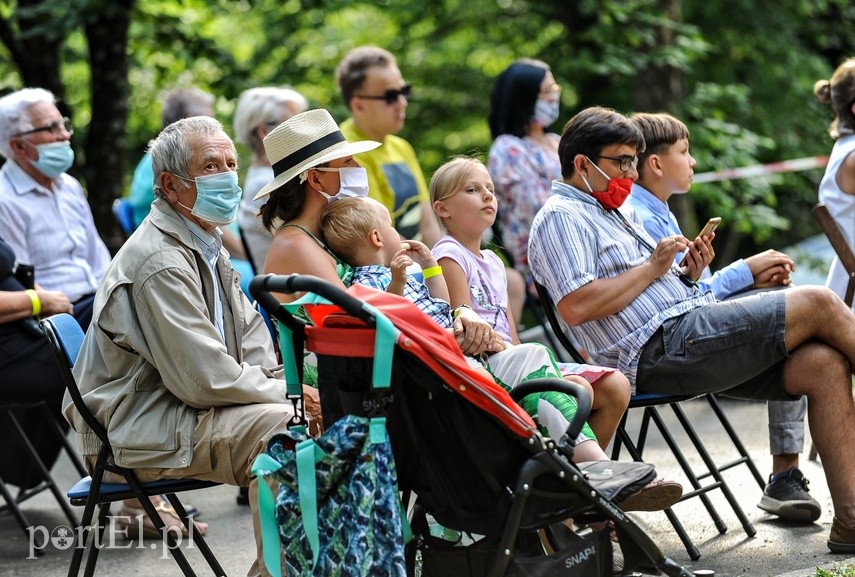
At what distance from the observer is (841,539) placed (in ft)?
14.1

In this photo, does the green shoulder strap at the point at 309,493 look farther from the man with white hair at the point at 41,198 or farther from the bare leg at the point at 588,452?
the man with white hair at the point at 41,198

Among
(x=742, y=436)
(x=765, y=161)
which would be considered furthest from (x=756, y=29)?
(x=742, y=436)

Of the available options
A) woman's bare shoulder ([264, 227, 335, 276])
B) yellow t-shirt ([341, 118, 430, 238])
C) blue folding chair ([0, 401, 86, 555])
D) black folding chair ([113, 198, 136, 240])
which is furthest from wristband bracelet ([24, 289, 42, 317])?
yellow t-shirt ([341, 118, 430, 238])

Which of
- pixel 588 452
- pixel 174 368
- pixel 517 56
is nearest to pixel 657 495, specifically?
pixel 588 452

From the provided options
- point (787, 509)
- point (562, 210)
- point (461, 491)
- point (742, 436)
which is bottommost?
point (742, 436)

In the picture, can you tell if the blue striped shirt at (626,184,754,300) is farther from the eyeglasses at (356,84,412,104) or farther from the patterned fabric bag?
the patterned fabric bag

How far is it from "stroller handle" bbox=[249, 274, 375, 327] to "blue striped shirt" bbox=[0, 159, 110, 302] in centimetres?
252

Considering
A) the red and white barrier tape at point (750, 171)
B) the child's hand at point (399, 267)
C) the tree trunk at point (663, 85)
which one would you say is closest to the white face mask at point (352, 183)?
the child's hand at point (399, 267)

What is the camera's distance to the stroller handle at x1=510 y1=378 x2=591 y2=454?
3.34 metres

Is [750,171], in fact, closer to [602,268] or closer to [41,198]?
[602,268]

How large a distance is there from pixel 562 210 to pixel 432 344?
5.23 feet

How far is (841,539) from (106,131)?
591 centimetres

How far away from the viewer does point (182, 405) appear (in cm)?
379

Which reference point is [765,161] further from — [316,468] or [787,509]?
[316,468]
